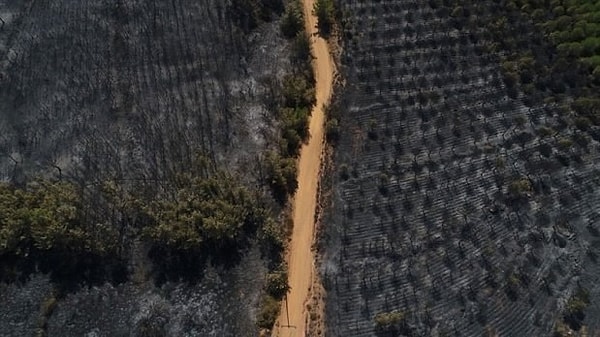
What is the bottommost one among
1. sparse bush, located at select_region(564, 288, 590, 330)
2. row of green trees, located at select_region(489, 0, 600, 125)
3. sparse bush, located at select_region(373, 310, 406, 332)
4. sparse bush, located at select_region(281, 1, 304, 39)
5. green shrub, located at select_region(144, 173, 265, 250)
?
sparse bush, located at select_region(564, 288, 590, 330)

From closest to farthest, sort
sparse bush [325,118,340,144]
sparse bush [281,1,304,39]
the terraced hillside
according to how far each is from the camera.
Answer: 1. the terraced hillside
2. sparse bush [325,118,340,144]
3. sparse bush [281,1,304,39]

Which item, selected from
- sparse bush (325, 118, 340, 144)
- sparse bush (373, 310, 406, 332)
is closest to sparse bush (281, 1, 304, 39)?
sparse bush (325, 118, 340, 144)

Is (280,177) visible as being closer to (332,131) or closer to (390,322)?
(332,131)

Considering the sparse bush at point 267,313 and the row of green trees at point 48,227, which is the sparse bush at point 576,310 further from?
the row of green trees at point 48,227

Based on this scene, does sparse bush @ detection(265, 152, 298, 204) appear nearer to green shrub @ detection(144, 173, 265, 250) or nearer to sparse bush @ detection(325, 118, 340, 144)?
green shrub @ detection(144, 173, 265, 250)

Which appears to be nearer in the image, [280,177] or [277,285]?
[277,285]

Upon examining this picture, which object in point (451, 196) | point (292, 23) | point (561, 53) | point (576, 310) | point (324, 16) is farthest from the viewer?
point (324, 16)

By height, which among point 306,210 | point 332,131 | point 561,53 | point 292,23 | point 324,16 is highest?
point 324,16

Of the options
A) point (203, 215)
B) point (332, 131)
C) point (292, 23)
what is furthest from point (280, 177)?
point (292, 23)
